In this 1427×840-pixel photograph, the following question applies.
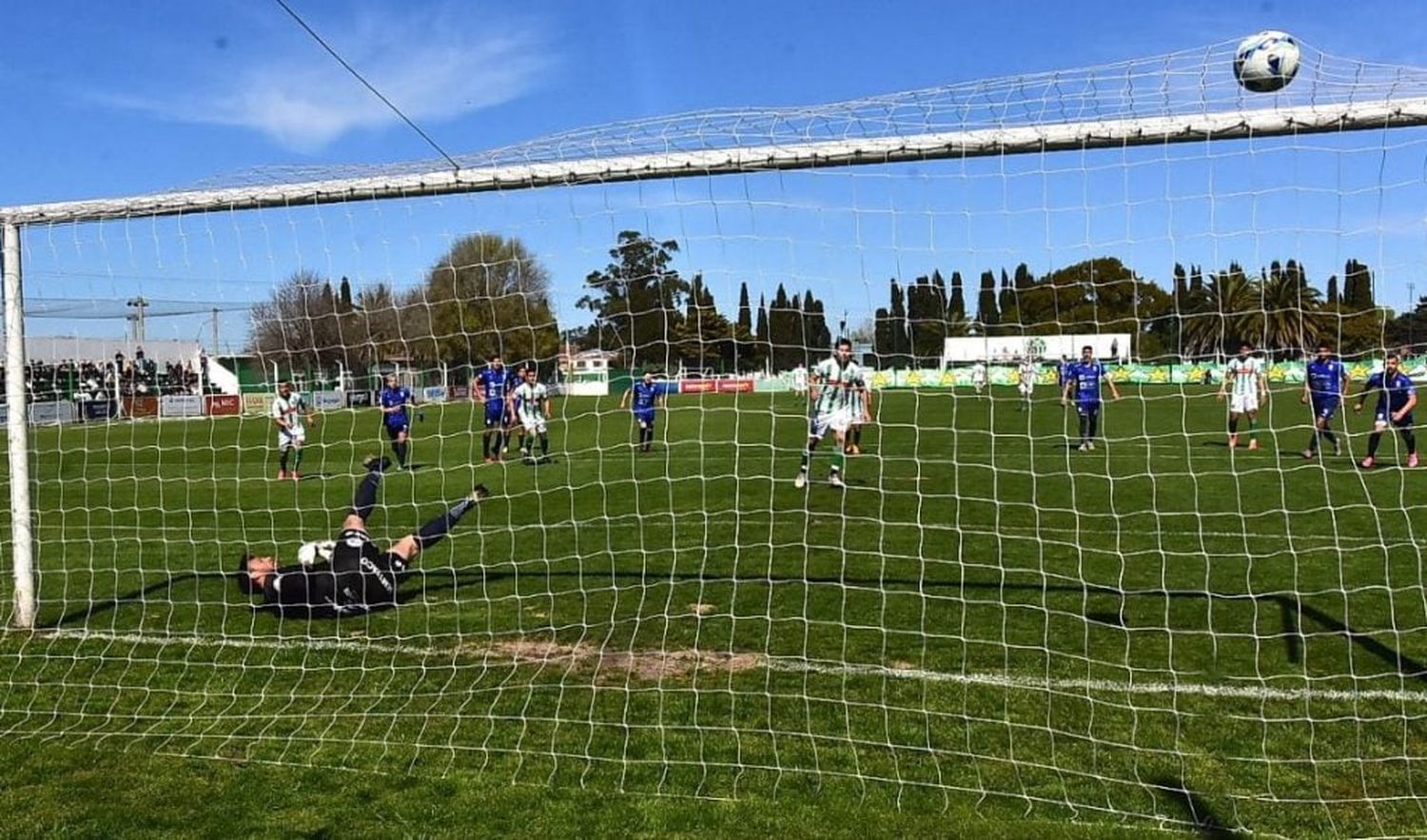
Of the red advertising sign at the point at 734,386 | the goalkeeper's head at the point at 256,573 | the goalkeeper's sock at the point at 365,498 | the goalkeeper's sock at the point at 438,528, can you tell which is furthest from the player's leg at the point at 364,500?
the red advertising sign at the point at 734,386

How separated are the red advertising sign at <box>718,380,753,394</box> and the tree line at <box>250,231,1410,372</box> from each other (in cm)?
103

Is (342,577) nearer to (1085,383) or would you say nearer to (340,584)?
(340,584)

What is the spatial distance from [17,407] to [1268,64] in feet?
24.9

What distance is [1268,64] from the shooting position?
480 centimetres

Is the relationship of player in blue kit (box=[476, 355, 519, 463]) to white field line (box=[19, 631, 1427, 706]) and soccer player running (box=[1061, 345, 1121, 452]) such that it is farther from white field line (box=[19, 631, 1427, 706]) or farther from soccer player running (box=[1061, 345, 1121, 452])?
soccer player running (box=[1061, 345, 1121, 452])

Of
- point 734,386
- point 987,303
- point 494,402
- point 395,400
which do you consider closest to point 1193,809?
point 987,303

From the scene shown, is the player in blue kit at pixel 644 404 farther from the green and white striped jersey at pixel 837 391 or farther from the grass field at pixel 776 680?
the grass field at pixel 776 680

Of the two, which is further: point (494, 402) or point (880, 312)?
point (494, 402)

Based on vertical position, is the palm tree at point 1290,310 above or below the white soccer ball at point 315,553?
above

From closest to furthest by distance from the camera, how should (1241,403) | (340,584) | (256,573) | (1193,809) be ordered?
1. (1193,809)
2. (340,584)
3. (256,573)
4. (1241,403)

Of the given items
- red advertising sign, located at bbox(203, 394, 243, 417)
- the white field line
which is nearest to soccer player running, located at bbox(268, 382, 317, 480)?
red advertising sign, located at bbox(203, 394, 243, 417)

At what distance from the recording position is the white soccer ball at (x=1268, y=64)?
→ 15.7 ft

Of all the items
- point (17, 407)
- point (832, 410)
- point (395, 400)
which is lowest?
point (832, 410)

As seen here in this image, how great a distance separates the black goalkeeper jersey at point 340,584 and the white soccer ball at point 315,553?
6 centimetres
